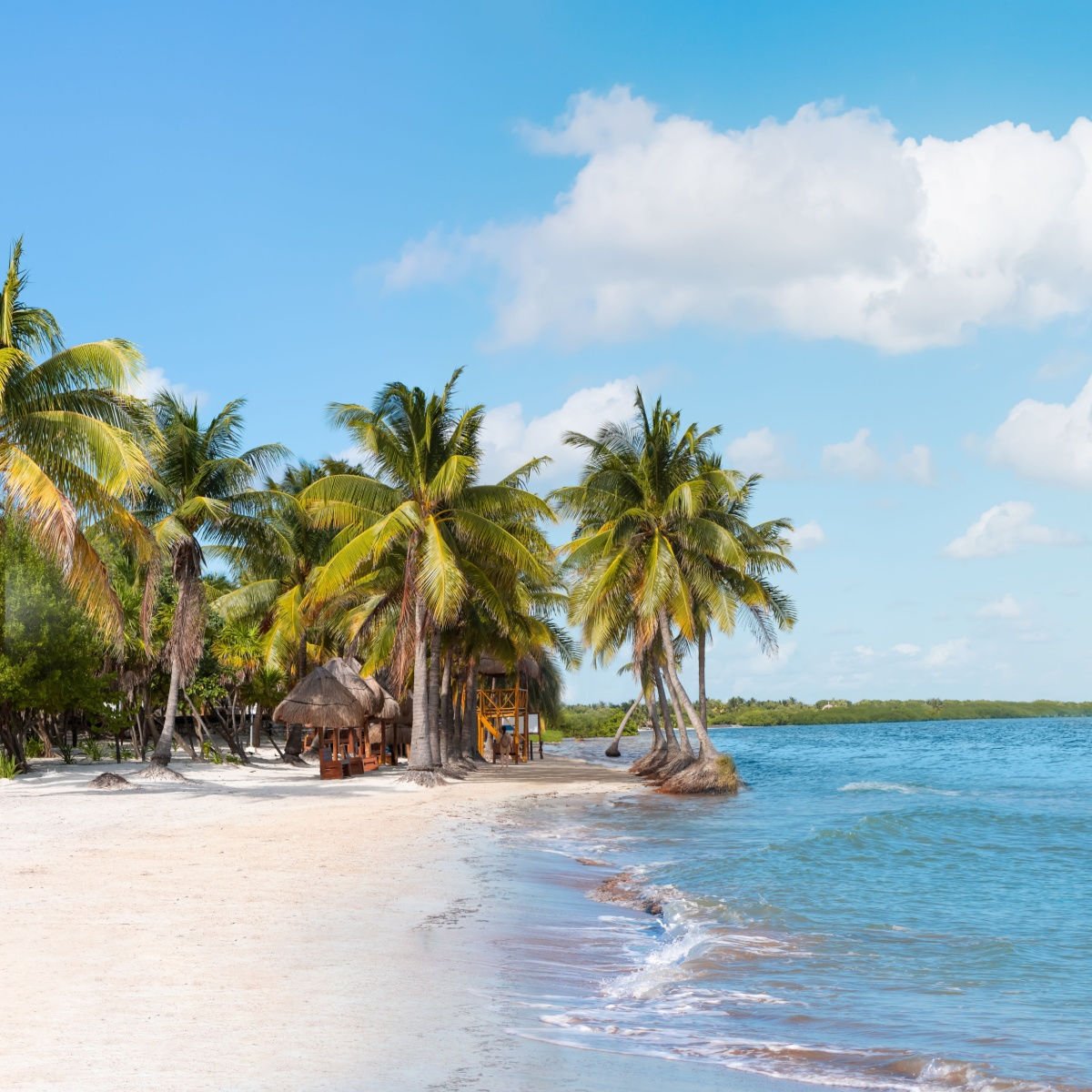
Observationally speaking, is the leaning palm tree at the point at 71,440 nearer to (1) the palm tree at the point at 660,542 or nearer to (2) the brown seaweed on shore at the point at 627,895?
(2) the brown seaweed on shore at the point at 627,895

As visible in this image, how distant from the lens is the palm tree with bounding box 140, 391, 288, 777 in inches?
961

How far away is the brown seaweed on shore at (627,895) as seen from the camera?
1099 cm

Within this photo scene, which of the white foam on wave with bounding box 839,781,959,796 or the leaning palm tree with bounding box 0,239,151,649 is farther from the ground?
the leaning palm tree with bounding box 0,239,151,649

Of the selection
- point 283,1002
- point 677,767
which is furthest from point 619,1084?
point 677,767

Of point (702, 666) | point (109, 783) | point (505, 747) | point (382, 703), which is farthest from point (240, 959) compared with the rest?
point (505, 747)

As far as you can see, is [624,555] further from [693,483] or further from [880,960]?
[880,960]

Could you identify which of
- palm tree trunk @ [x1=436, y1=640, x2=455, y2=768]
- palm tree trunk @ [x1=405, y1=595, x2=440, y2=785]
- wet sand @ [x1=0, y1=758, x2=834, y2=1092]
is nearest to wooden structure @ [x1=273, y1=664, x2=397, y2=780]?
palm tree trunk @ [x1=405, y1=595, x2=440, y2=785]

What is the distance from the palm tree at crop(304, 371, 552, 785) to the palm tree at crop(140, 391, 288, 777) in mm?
1926

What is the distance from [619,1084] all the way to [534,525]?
24.2 meters

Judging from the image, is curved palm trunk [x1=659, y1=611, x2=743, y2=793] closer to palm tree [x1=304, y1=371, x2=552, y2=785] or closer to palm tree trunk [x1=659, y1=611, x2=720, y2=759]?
palm tree trunk [x1=659, y1=611, x2=720, y2=759]

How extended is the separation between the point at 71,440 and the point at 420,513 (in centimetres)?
938

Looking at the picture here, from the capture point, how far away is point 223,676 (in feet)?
109

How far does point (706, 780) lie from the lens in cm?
2748

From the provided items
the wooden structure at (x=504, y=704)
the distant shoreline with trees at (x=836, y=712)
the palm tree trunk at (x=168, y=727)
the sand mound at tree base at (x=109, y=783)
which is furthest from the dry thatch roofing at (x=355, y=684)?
the distant shoreline with trees at (x=836, y=712)
